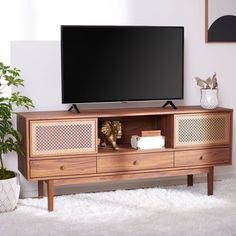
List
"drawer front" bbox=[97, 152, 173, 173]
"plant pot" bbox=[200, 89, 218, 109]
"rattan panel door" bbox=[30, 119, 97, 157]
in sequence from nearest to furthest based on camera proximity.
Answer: "rattan panel door" bbox=[30, 119, 97, 157] < "drawer front" bbox=[97, 152, 173, 173] < "plant pot" bbox=[200, 89, 218, 109]

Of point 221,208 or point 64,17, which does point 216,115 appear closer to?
point 221,208

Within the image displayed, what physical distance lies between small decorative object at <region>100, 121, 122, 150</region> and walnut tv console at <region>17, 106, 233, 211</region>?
7 cm

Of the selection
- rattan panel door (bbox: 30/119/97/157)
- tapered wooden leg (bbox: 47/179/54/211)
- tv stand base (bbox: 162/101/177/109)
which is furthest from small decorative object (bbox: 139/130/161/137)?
tapered wooden leg (bbox: 47/179/54/211)

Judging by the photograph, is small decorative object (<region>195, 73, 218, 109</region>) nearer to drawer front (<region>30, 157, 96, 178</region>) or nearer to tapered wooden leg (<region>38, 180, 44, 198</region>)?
drawer front (<region>30, 157, 96, 178</region>)

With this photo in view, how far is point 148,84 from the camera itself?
3936 millimetres

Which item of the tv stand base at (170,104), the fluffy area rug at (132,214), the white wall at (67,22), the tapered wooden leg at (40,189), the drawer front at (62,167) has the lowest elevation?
the fluffy area rug at (132,214)

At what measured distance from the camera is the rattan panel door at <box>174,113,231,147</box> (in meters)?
3.85

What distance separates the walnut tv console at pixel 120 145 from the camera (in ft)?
11.5

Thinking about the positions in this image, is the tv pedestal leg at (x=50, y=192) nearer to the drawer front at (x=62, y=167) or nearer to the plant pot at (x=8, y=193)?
the drawer front at (x=62, y=167)

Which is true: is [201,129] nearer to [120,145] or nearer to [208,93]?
[208,93]

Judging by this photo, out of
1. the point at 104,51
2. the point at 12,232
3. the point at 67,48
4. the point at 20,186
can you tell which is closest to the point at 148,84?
the point at 104,51

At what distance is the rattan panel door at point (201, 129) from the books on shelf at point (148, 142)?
0.11 meters

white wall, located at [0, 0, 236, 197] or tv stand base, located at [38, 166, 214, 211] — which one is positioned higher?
white wall, located at [0, 0, 236, 197]

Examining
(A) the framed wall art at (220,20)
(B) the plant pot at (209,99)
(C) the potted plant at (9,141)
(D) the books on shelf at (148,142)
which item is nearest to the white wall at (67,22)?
(A) the framed wall art at (220,20)
